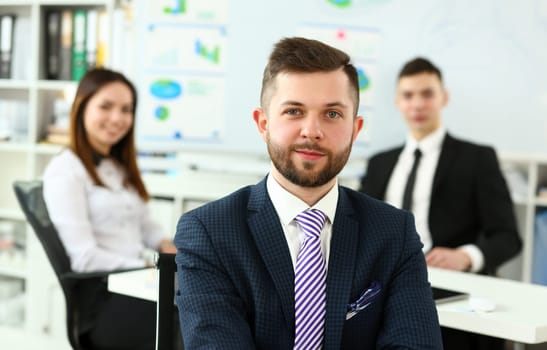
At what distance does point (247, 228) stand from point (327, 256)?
17 centimetres

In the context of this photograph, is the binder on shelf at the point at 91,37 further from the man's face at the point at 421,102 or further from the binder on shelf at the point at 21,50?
the man's face at the point at 421,102

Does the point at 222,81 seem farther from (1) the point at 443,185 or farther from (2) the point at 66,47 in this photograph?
(1) the point at 443,185

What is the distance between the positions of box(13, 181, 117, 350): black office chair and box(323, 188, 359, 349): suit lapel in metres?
1.11

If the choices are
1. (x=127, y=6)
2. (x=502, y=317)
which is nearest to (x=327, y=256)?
(x=502, y=317)

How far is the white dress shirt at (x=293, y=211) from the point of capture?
4.76 ft

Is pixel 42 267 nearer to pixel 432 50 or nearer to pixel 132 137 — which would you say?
pixel 132 137

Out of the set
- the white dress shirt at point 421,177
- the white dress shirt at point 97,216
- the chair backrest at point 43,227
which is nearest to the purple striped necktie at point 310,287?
the chair backrest at point 43,227

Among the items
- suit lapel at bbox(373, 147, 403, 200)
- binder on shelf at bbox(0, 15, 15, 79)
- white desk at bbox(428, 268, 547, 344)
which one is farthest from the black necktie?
binder on shelf at bbox(0, 15, 15, 79)

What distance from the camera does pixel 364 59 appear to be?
369 centimetres

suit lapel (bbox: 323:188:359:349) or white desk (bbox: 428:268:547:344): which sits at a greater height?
suit lapel (bbox: 323:188:359:349)

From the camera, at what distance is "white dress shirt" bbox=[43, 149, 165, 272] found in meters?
2.58

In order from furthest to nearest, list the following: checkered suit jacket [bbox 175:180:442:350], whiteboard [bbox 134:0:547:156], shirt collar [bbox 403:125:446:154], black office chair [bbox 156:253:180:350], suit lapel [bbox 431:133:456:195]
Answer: whiteboard [bbox 134:0:547:156], shirt collar [bbox 403:125:446:154], suit lapel [bbox 431:133:456:195], black office chair [bbox 156:253:180:350], checkered suit jacket [bbox 175:180:442:350]

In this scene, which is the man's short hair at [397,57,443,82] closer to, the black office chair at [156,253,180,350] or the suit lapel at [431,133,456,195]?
the suit lapel at [431,133,456,195]

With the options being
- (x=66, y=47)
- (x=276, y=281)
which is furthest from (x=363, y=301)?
(x=66, y=47)
